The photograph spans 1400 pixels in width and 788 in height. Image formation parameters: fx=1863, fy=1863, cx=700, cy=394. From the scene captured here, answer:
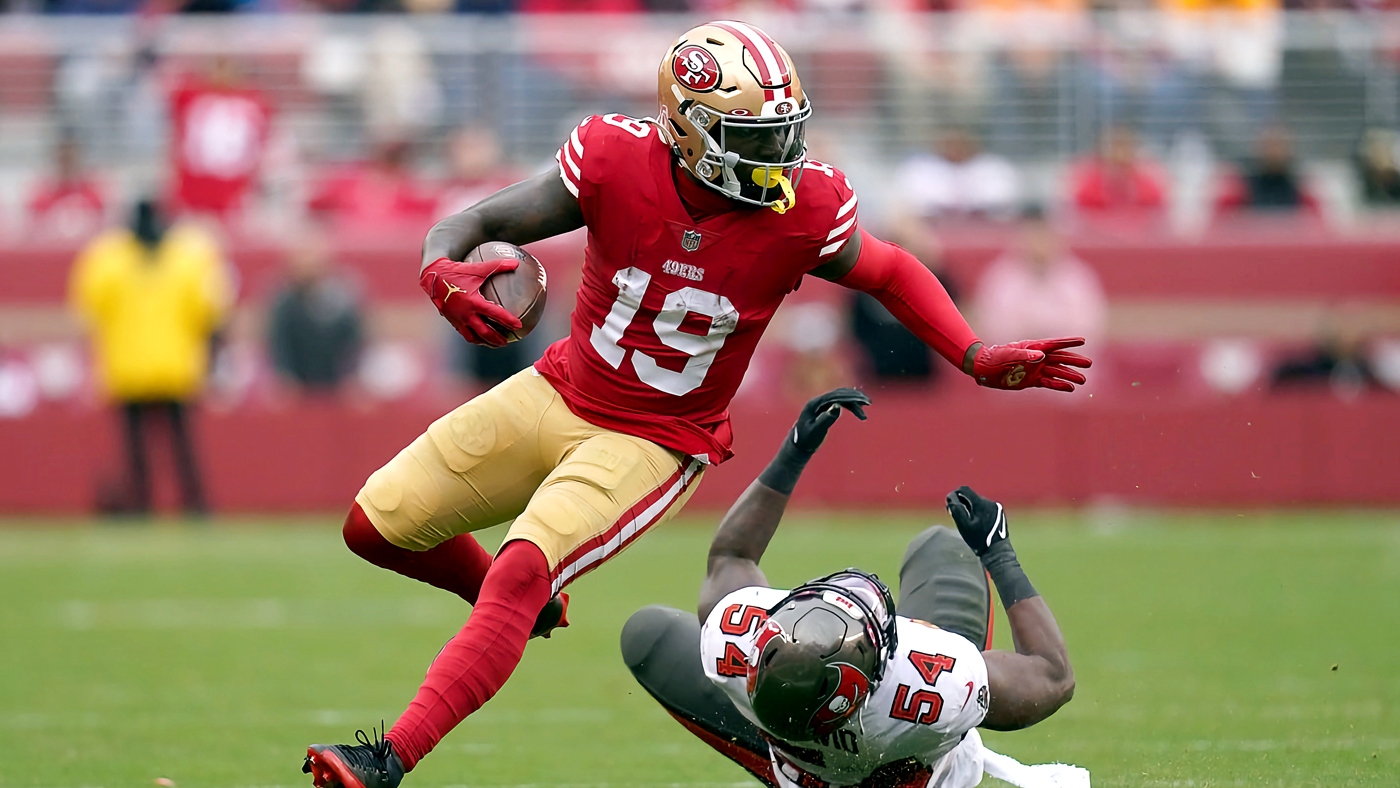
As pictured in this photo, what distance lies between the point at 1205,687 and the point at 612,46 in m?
9.85

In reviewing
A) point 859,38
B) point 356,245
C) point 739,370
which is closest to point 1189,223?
point 859,38

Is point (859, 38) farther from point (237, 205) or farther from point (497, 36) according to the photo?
point (237, 205)

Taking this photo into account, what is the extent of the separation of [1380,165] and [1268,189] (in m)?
1.00

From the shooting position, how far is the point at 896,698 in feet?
16.0

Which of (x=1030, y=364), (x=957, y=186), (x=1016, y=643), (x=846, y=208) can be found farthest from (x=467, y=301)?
(x=957, y=186)

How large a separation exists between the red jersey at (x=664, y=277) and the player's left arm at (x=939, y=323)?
0.13 meters

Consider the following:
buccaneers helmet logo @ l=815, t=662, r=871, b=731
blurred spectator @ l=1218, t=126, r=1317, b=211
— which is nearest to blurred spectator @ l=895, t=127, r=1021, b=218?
blurred spectator @ l=1218, t=126, r=1317, b=211

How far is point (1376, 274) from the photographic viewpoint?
638 inches

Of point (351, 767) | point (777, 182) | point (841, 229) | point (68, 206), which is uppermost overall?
point (68, 206)

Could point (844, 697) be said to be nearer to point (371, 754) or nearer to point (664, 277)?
point (371, 754)

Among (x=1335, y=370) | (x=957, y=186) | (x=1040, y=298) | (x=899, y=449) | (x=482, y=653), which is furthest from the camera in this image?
(x=957, y=186)

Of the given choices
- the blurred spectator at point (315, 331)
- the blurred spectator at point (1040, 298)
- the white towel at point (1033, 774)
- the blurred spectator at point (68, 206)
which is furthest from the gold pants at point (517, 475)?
the blurred spectator at point (68, 206)

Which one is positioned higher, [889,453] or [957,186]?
[957,186]

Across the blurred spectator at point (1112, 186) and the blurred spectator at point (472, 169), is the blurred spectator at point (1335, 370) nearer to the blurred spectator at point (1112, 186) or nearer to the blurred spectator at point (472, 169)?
the blurred spectator at point (1112, 186)
